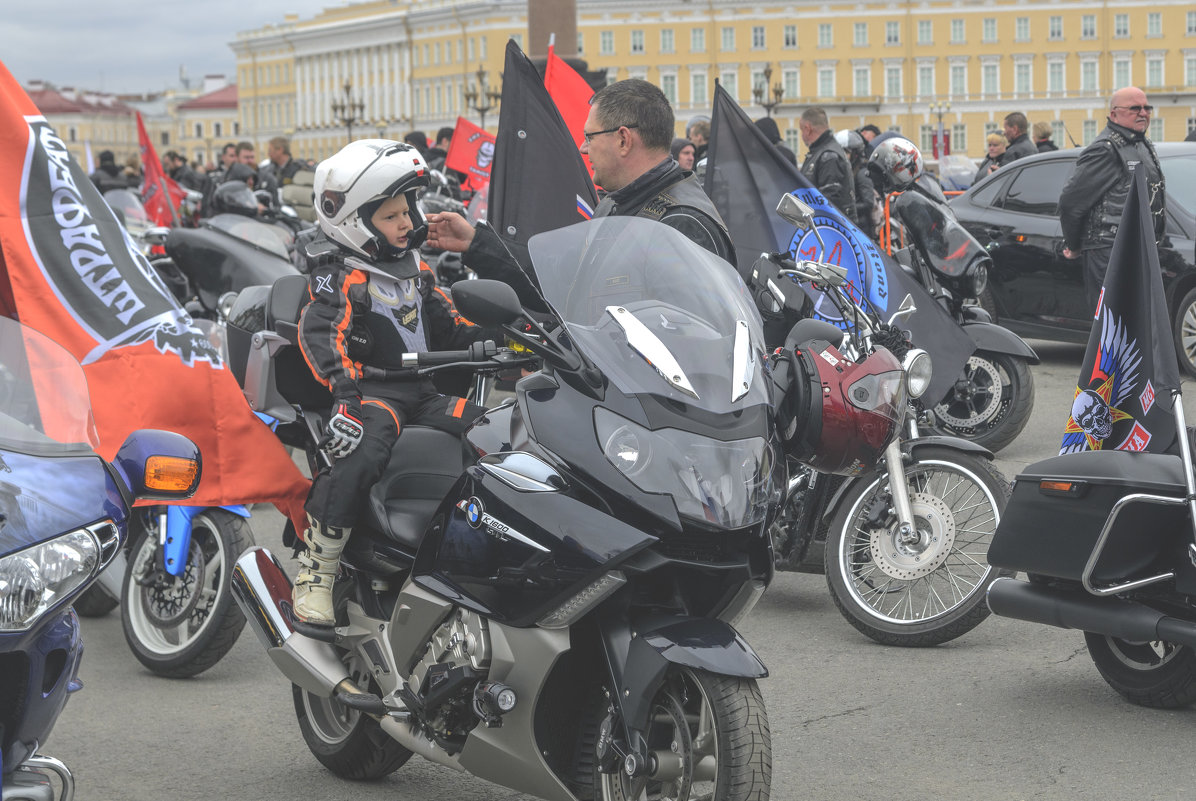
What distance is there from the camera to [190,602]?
18.1 ft

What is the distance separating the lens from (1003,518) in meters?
4.87

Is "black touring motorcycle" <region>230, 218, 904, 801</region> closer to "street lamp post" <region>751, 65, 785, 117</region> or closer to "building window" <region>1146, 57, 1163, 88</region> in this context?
"street lamp post" <region>751, 65, 785, 117</region>

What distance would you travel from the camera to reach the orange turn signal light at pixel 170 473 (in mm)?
3025

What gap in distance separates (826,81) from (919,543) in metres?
114

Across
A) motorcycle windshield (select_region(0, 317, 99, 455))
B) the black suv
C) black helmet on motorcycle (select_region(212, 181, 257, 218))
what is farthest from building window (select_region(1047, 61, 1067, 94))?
motorcycle windshield (select_region(0, 317, 99, 455))

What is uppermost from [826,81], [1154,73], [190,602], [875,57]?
[875,57]

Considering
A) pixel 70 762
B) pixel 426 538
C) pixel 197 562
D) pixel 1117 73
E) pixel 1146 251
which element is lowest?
pixel 70 762

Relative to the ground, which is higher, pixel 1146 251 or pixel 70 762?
pixel 1146 251

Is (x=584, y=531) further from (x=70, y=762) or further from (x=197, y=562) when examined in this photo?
(x=197, y=562)

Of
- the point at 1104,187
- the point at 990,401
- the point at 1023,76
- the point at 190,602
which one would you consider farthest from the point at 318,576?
the point at 1023,76

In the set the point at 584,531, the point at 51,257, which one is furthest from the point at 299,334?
the point at 51,257

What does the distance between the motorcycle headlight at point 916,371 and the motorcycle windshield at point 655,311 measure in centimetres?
164

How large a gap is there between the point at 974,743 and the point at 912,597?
117 cm

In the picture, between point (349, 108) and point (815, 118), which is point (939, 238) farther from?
point (349, 108)
